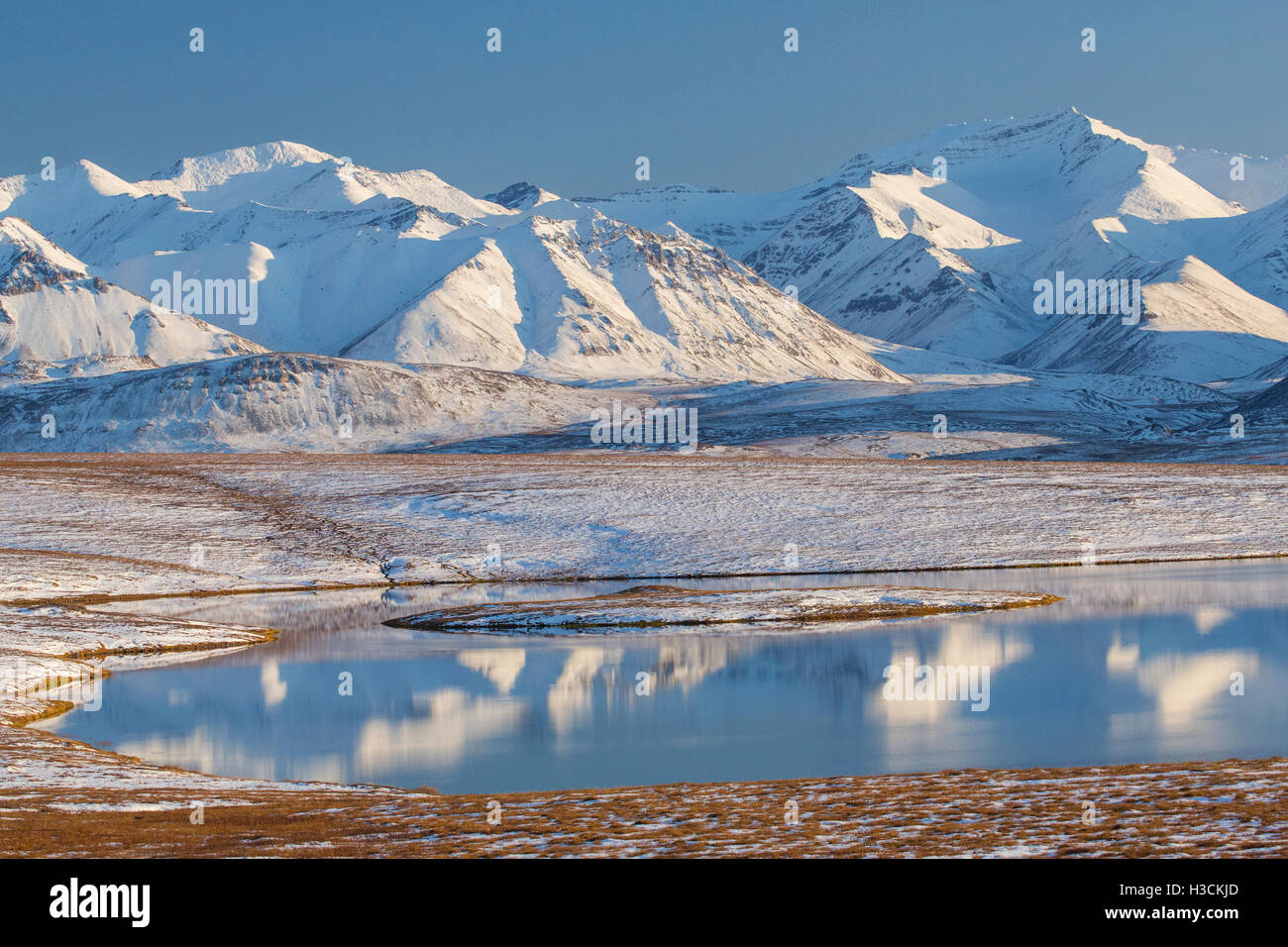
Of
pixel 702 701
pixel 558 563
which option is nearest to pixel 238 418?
pixel 558 563

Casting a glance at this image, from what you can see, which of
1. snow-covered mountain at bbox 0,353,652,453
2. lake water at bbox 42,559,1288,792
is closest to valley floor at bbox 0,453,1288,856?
lake water at bbox 42,559,1288,792

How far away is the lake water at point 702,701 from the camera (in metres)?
30.4

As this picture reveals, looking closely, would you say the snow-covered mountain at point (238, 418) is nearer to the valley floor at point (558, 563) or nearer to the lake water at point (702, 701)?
the valley floor at point (558, 563)

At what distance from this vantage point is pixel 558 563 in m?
72.0

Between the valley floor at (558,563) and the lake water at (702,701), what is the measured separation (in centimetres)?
294

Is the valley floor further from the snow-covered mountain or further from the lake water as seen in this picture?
the snow-covered mountain

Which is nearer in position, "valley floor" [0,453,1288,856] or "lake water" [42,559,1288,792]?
"valley floor" [0,453,1288,856]

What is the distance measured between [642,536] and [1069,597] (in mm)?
24780

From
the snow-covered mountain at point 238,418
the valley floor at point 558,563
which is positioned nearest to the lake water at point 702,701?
the valley floor at point 558,563

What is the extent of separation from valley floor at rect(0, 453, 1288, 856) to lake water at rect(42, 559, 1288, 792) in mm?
2939

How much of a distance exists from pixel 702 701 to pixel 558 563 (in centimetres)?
3484

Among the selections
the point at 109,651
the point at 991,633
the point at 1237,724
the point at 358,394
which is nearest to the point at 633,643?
the point at 991,633

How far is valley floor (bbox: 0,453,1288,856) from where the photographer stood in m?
20.6
